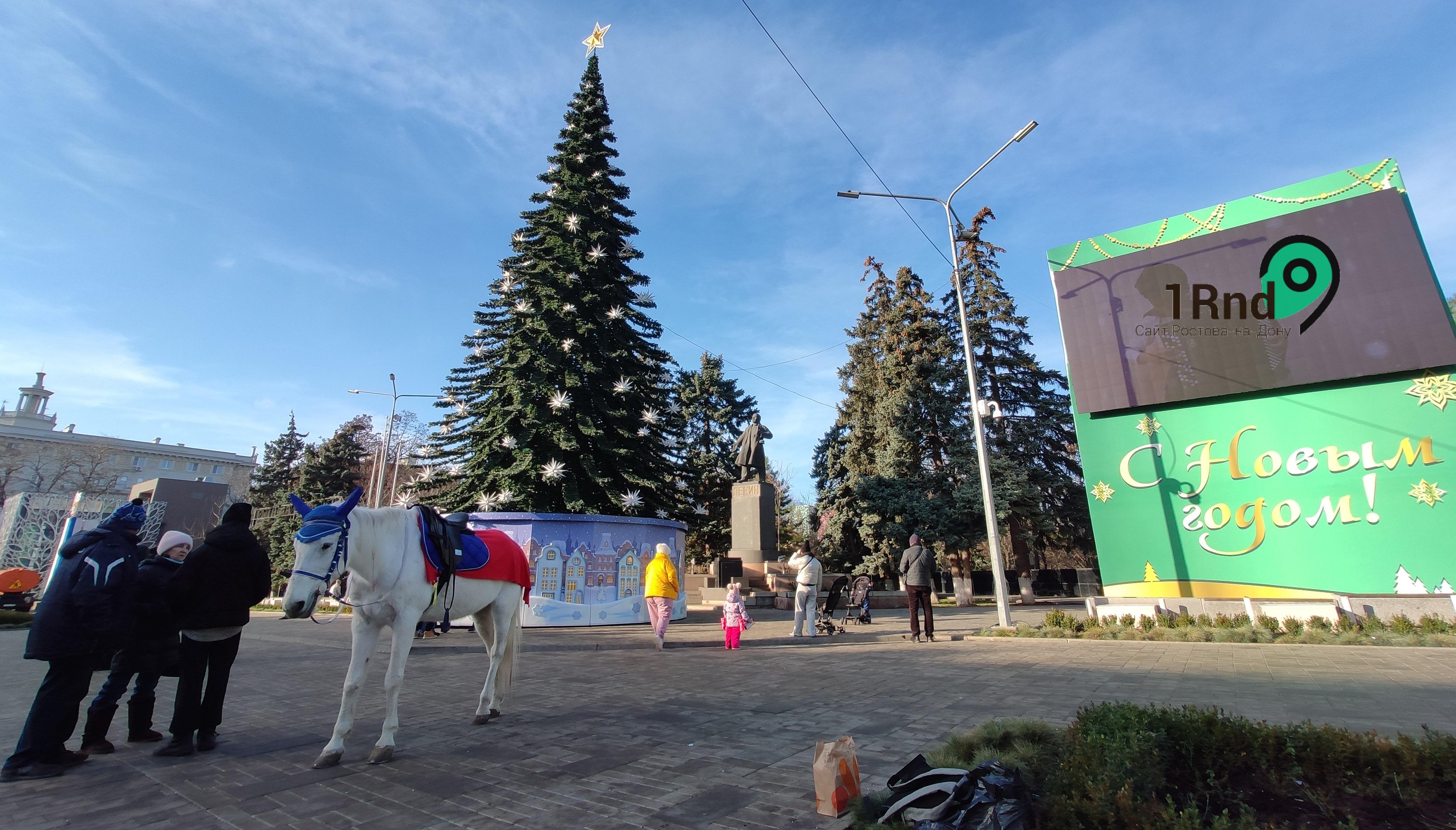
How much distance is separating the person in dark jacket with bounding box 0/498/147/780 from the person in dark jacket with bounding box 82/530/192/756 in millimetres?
179

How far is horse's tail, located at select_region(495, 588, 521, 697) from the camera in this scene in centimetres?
604

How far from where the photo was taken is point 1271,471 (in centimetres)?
1544

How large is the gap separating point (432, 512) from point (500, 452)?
1416cm

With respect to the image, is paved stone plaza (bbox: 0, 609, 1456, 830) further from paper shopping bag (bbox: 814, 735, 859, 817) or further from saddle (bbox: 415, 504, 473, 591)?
saddle (bbox: 415, 504, 473, 591)

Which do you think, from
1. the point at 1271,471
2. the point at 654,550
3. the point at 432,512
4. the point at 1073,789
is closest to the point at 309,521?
the point at 432,512

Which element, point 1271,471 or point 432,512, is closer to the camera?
point 432,512

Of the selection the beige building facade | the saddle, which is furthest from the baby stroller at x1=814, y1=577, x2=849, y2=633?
the beige building facade

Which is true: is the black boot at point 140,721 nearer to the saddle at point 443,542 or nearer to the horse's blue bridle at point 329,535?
the horse's blue bridle at point 329,535

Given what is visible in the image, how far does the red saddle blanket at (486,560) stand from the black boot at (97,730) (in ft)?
7.93

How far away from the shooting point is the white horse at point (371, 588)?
432cm

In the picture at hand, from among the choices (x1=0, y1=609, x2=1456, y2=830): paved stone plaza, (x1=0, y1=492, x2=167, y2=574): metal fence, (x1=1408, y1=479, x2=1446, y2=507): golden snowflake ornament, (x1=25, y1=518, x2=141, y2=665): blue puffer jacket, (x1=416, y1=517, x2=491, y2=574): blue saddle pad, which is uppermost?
(x1=0, y1=492, x2=167, y2=574): metal fence

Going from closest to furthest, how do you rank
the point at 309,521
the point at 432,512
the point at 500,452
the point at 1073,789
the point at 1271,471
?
the point at 1073,789 < the point at 309,521 < the point at 432,512 < the point at 1271,471 < the point at 500,452

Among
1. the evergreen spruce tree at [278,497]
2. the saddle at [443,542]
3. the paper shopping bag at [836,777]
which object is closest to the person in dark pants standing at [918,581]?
the saddle at [443,542]

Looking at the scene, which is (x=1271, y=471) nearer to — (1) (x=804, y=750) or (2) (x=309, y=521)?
(1) (x=804, y=750)
